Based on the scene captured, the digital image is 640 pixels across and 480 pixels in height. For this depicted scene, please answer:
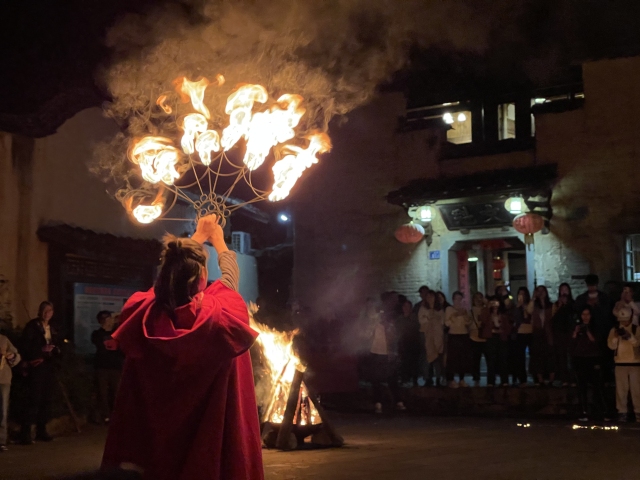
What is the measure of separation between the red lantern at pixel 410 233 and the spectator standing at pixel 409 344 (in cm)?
266

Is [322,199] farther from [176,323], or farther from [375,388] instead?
[176,323]

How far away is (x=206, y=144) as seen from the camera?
24.0 feet

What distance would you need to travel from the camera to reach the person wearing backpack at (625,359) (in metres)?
12.3

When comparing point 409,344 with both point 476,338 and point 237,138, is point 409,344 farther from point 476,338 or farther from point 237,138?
point 237,138

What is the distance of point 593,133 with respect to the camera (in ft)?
54.4

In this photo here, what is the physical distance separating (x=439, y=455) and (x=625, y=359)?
4968 millimetres

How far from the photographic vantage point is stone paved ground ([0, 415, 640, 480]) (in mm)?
7773

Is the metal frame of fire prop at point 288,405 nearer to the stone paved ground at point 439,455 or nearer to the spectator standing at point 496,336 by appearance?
the stone paved ground at point 439,455

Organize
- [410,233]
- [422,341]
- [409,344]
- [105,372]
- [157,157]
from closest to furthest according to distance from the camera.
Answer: [157,157], [105,372], [409,344], [422,341], [410,233]

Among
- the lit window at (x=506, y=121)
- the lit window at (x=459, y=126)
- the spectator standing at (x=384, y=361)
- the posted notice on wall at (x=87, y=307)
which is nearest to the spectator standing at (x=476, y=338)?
the spectator standing at (x=384, y=361)

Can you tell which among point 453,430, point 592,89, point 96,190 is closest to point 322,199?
point 96,190

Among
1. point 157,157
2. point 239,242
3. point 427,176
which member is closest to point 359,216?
point 427,176

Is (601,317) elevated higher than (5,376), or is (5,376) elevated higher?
(601,317)

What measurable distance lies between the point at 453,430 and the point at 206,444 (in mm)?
8350
